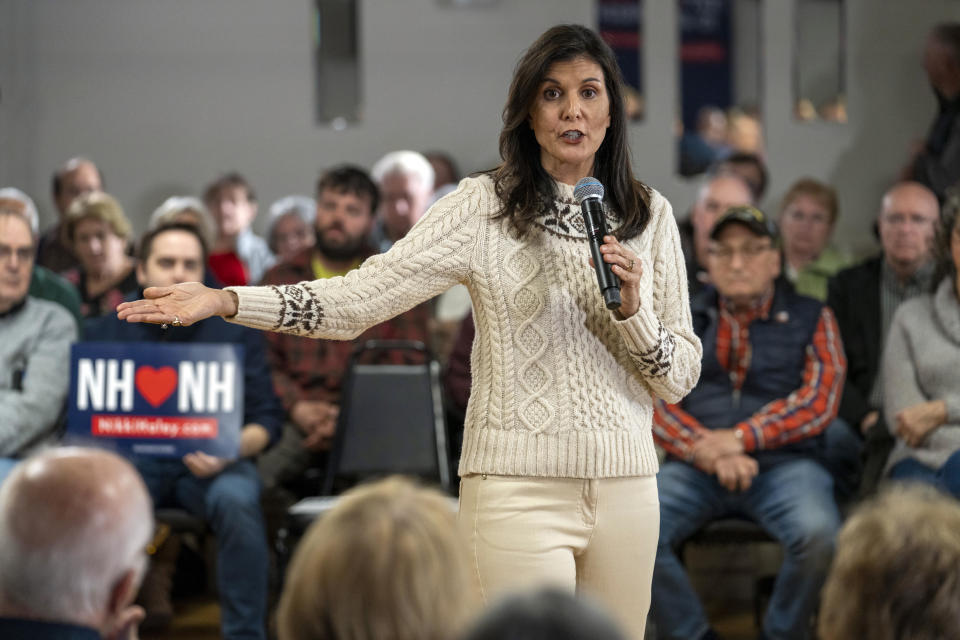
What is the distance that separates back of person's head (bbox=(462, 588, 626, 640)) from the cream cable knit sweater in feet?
3.48

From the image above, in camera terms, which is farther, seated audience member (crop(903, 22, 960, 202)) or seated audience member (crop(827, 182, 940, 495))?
seated audience member (crop(903, 22, 960, 202))

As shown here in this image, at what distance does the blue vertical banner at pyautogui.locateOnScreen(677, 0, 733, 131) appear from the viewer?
32.3 feet

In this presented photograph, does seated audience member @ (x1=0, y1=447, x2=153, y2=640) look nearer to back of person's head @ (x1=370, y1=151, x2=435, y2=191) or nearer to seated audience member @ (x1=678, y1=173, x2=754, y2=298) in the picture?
seated audience member @ (x1=678, y1=173, x2=754, y2=298)

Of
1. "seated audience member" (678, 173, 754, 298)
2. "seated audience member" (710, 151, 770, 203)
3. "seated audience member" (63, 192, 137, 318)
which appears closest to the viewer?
"seated audience member" (678, 173, 754, 298)

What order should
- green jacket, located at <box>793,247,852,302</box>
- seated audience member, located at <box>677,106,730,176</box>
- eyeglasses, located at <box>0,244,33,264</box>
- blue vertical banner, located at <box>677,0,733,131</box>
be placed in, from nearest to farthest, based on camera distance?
1. eyeglasses, located at <box>0,244,33,264</box>
2. green jacket, located at <box>793,247,852,302</box>
3. seated audience member, located at <box>677,106,730,176</box>
4. blue vertical banner, located at <box>677,0,733,131</box>

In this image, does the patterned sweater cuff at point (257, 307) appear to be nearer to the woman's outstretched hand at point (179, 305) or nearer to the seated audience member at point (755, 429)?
the woman's outstretched hand at point (179, 305)

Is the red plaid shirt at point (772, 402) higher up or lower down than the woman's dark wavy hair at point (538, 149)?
lower down

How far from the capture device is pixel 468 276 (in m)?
2.16

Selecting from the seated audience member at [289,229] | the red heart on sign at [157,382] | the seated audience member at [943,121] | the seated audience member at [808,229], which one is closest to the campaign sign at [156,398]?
the red heart on sign at [157,382]

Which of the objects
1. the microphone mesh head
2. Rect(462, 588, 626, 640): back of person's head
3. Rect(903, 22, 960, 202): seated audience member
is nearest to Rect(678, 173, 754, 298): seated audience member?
Rect(903, 22, 960, 202): seated audience member

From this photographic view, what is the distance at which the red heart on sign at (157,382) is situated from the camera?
3961 millimetres

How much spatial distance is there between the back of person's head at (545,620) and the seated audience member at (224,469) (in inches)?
→ 118

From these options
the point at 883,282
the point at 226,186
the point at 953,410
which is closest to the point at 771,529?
the point at 953,410

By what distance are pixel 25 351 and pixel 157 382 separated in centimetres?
56
